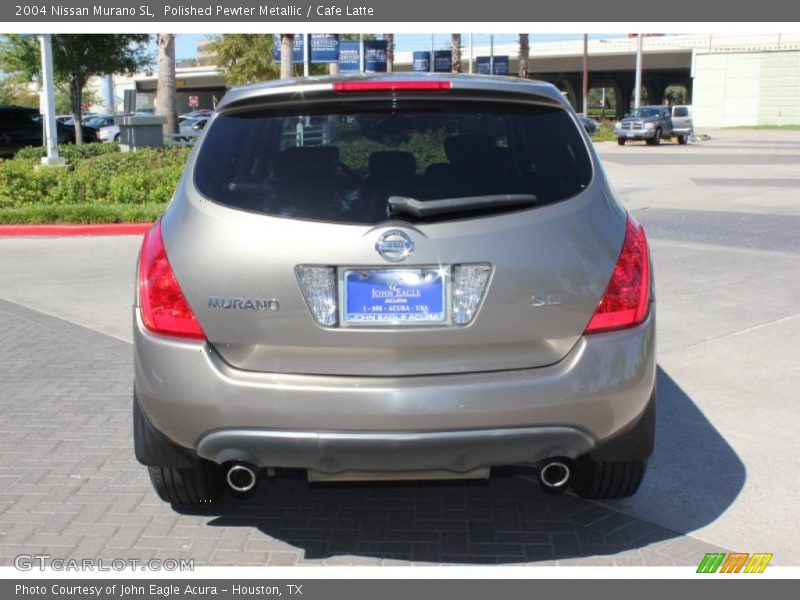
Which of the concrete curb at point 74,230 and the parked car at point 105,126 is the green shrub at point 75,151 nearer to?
the concrete curb at point 74,230

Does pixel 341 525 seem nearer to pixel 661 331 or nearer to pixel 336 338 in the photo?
pixel 336 338

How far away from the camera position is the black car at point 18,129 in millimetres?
29409

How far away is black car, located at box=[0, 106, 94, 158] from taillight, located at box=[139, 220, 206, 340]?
2795 cm

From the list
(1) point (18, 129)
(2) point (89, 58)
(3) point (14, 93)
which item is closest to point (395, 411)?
(2) point (89, 58)

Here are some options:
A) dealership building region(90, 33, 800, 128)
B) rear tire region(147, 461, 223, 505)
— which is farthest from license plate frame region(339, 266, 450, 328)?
dealership building region(90, 33, 800, 128)

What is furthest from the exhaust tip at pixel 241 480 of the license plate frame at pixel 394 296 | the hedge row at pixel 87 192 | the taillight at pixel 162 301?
the hedge row at pixel 87 192

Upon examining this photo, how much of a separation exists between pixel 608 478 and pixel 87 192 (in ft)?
40.2

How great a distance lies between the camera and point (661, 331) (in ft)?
24.3

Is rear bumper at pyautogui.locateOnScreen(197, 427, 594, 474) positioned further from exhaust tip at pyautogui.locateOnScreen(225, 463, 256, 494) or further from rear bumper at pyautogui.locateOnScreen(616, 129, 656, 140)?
rear bumper at pyautogui.locateOnScreen(616, 129, 656, 140)

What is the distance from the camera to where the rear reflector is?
357 centimetres

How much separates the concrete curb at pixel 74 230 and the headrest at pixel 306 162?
946 centimetres

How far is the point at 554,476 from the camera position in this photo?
144 inches

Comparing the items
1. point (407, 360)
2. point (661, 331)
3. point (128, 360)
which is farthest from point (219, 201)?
point (661, 331)
